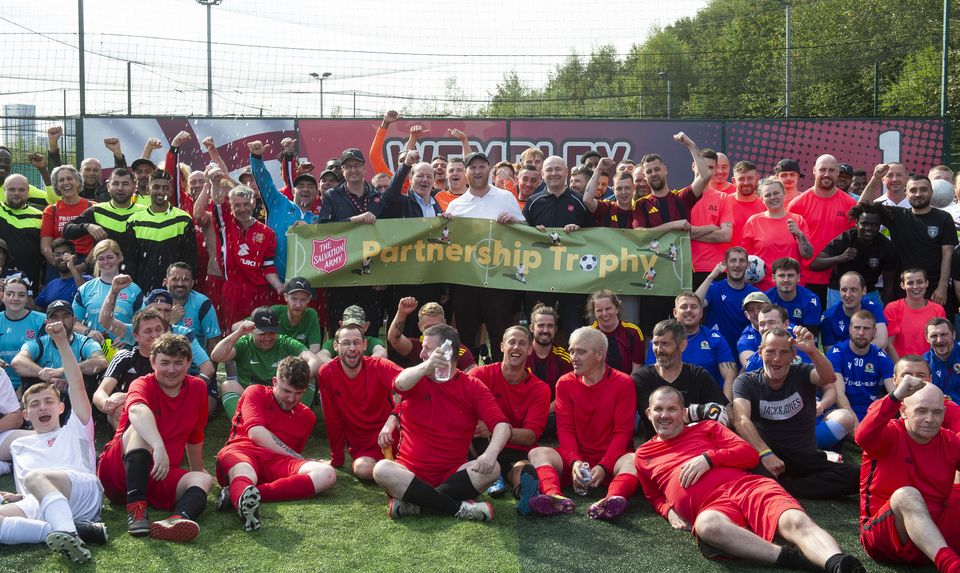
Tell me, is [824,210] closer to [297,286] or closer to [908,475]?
[908,475]

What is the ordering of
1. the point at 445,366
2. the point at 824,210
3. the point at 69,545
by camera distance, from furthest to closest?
the point at 824,210, the point at 445,366, the point at 69,545

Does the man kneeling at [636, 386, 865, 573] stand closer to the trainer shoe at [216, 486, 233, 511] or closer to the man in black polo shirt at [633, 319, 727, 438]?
the man in black polo shirt at [633, 319, 727, 438]

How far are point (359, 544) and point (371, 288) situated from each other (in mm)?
3578

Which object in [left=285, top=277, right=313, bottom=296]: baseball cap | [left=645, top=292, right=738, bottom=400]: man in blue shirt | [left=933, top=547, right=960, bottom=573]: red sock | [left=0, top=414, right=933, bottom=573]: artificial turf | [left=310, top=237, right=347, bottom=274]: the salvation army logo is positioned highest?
[left=310, top=237, right=347, bottom=274]: the salvation army logo

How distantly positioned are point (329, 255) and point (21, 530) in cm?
384

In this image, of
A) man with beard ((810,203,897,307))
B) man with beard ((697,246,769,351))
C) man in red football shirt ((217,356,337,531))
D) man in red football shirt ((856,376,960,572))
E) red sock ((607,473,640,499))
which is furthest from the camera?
man with beard ((810,203,897,307))

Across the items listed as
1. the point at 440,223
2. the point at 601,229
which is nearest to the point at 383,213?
the point at 440,223

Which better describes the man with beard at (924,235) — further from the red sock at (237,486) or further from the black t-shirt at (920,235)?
the red sock at (237,486)

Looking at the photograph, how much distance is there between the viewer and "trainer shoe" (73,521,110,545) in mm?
5008

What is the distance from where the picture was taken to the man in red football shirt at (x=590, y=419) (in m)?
5.94

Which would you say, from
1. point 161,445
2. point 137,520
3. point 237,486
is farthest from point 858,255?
point 137,520

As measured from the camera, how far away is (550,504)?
5.50m

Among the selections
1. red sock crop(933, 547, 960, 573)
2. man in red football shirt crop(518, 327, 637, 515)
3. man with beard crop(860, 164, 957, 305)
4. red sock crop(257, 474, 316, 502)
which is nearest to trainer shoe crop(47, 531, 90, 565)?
red sock crop(257, 474, 316, 502)

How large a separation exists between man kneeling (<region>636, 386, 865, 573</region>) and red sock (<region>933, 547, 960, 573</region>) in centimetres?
40
